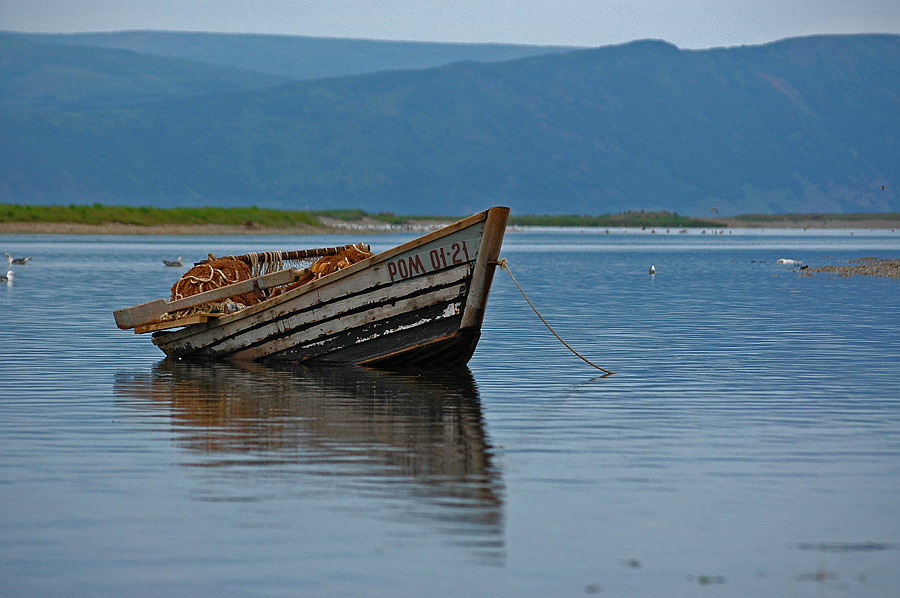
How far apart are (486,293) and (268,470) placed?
9149mm

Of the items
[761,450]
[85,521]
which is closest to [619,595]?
[85,521]

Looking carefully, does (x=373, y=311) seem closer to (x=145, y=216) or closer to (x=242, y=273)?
(x=242, y=273)

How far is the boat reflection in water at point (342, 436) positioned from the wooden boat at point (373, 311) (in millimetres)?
503

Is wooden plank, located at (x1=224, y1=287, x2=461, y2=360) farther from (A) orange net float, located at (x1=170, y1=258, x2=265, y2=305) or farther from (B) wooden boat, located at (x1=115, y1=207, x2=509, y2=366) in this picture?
(A) orange net float, located at (x1=170, y1=258, x2=265, y2=305)

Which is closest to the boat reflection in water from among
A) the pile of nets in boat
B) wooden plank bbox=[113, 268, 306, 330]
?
wooden plank bbox=[113, 268, 306, 330]

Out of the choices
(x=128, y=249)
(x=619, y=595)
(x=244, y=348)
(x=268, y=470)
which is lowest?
(x=619, y=595)

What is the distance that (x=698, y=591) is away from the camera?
29.6 feet

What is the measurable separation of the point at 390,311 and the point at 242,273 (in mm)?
3724

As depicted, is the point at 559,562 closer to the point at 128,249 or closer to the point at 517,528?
the point at 517,528

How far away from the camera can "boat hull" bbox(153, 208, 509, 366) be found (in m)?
21.2

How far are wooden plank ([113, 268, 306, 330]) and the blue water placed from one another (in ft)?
2.69

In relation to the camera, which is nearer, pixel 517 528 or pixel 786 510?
pixel 517 528

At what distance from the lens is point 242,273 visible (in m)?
24.2

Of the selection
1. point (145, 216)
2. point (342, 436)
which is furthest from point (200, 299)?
point (145, 216)
